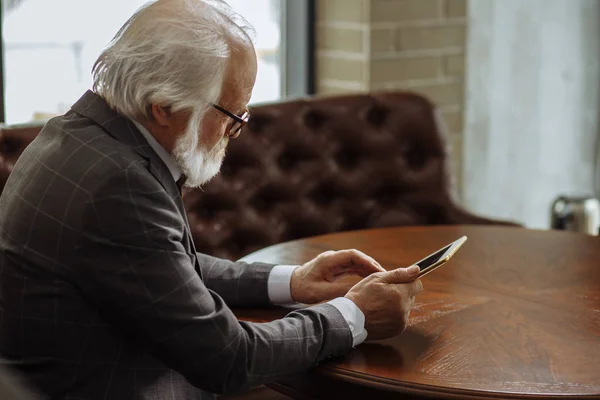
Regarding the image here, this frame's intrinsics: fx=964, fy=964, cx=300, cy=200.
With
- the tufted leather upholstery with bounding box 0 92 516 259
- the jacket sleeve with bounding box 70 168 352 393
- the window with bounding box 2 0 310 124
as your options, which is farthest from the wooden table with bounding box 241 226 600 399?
the window with bounding box 2 0 310 124

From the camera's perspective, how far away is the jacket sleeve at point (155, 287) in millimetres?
1460

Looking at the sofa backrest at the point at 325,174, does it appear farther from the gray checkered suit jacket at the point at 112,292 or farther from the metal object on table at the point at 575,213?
the gray checkered suit jacket at the point at 112,292

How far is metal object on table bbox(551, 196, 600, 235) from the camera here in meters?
3.87

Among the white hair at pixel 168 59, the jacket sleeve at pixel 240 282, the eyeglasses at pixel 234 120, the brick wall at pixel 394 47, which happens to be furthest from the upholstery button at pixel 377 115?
the white hair at pixel 168 59

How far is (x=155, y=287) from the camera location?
146 cm

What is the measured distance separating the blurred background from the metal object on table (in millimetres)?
330

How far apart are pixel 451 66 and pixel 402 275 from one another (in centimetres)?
214

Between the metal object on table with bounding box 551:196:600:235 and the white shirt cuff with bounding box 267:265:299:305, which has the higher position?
the white shirt cuff with bounding box 267:265:299:305

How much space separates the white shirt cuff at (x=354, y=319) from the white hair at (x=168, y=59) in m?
0.41

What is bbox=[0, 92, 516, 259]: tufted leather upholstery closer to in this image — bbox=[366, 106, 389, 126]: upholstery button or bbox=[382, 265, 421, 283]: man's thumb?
bbox=[366, 106, 389, 126]: upholstery button

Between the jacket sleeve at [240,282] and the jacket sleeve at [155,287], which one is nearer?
the jacket sleeve at [155,287]

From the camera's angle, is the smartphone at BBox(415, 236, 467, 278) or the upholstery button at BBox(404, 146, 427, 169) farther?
the upholstery button at BBox(404, 146, 427, 169)

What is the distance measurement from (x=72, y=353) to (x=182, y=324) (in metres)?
0.19

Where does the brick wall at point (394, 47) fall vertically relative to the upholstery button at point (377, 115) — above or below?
above
